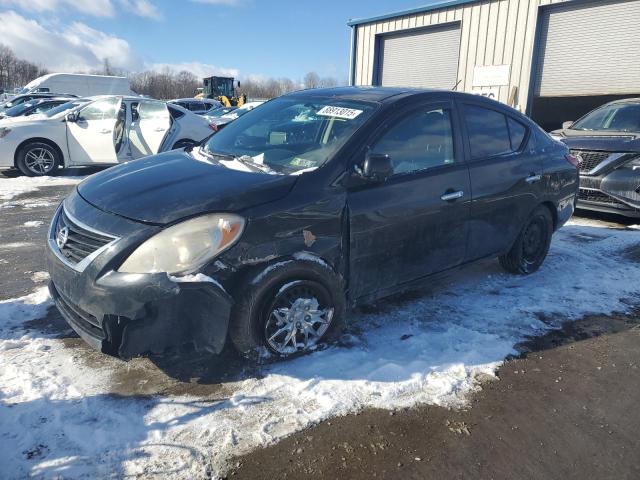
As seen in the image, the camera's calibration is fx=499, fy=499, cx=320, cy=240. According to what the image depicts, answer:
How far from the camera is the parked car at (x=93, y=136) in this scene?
31.6 feet

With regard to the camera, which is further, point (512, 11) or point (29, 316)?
point (512, 11)

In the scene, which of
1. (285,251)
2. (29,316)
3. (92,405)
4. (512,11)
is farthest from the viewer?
(512,11)

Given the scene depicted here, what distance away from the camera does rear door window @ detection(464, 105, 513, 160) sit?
13.1 ft

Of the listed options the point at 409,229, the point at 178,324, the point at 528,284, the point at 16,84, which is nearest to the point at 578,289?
the point at 528,284

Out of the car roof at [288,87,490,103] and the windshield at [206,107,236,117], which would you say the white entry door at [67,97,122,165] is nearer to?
the car roof at [288,87,490,103]

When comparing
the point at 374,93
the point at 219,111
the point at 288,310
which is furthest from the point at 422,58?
the point at 288,310

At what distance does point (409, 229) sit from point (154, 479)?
2167 millimetres

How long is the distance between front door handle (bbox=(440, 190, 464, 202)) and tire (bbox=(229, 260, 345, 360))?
1088 millimetres

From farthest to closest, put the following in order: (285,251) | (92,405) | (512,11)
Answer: (512,11) < (285,251) < (92,405)

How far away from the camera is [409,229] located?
3449mm

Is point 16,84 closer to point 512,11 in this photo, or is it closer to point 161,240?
point 512,11

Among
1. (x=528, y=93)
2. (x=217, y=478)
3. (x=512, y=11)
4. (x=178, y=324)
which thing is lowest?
(x=217, y=478)

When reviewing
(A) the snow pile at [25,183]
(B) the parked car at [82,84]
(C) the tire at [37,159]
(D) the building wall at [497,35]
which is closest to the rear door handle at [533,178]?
(A) the snow pile at [25,183]

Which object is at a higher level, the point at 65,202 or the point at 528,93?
the point at 528,93
